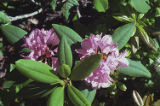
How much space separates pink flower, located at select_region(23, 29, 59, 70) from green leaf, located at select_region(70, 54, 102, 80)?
0.68 ft

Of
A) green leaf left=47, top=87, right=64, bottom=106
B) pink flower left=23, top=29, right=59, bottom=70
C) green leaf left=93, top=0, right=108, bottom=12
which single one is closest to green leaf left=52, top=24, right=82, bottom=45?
pink flower left=23, top=29, right=59, bottom=70

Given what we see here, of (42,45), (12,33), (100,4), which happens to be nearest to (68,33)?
(42,45)

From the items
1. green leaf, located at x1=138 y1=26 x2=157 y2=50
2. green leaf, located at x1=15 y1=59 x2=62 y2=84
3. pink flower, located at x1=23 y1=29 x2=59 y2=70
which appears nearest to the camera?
green leaf, located at x1=15 y1=59 x2=62 y2=84

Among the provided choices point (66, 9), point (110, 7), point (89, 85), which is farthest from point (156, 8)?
point (89, 85)

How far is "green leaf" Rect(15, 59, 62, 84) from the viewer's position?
1.20m

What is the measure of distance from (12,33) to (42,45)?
0.34 m

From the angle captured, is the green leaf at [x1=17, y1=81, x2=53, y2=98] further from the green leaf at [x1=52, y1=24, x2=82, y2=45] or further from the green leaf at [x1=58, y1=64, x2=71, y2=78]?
the green leaf at [x1=52, y1=24, x2=82, y2=45]

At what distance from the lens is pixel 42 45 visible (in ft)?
4.79

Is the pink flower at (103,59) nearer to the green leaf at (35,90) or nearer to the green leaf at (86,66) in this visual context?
the green leaf at (86,66)

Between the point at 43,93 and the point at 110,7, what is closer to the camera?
the point at 43,93

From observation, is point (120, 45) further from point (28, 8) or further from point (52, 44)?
point (28, 8)

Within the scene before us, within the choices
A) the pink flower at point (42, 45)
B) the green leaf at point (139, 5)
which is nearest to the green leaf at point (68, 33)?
the pink flower at point (42, 45)

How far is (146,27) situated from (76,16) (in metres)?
0.84

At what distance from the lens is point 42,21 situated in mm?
2758
